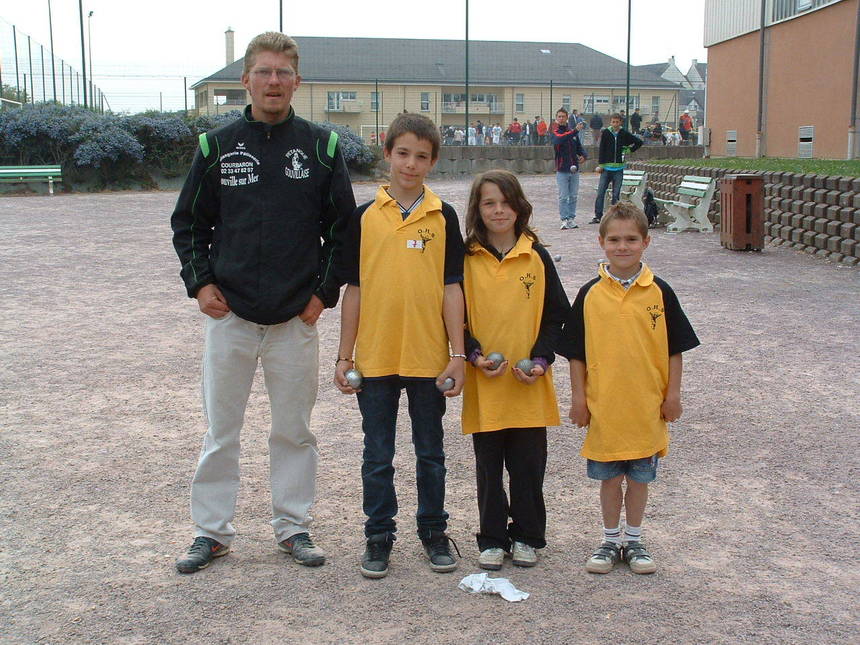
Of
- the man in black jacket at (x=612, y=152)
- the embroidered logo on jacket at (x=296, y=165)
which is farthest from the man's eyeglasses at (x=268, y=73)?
the man in black jacket at (x=612, y=152)

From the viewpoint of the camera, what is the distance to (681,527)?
4117mm

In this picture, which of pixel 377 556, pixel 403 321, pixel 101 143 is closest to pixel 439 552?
pixel 377 556

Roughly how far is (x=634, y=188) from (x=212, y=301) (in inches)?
578

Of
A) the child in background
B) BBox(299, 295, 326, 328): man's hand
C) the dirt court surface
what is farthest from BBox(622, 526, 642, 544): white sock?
BBox(299, 295, 326, 328): man's hand

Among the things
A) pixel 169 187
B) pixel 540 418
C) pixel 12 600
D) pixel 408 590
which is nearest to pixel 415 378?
pixel 540 418

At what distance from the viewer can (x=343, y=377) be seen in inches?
145

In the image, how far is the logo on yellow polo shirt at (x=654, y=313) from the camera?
11.9 ft

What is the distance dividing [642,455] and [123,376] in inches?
167

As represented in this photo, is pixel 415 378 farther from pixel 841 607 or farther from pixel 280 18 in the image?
pixel 280 18

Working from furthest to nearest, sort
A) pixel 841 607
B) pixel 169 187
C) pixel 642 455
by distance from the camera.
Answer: pixel 169 187 < pixel 642 455 < pixel 841 607

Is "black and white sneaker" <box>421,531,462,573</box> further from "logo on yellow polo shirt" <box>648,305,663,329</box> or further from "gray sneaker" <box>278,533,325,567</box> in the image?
"logo on yellow polo shirt" <box>648,305,663,329</box>

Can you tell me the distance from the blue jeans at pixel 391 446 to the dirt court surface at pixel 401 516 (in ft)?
0.69

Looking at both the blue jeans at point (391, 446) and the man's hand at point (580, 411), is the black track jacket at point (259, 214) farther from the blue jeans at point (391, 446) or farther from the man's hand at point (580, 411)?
the man's hand at point (580, 411)

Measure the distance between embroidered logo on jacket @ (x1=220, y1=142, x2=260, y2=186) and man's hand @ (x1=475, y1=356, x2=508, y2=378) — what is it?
1055mm
